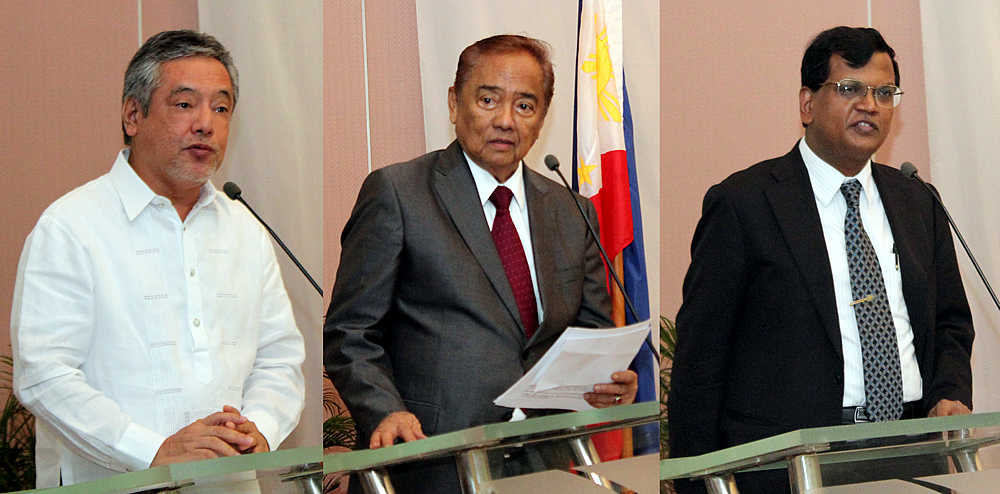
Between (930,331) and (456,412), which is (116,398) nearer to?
(456,412)

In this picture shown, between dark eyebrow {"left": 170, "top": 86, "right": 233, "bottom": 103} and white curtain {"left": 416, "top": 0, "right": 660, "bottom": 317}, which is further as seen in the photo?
white curtain {"left": 416, "top": 0, "right": 660, "bottom": 317}

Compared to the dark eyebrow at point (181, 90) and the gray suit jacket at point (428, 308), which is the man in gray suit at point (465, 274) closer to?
the gray suit jacket at point (428, 308)

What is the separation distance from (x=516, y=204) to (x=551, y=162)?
185mm

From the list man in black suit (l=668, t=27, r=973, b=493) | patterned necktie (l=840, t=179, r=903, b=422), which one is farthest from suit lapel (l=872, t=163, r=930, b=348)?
patterned necktie (l=840, t=179, r=903, b=422)

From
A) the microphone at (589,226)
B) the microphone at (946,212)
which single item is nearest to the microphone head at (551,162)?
the microphone at (589,226)

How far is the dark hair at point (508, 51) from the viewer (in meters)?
2.71

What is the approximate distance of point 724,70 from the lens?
270 cm

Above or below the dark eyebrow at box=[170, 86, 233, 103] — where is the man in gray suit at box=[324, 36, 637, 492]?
below

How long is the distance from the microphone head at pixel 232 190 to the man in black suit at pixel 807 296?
1.23 m

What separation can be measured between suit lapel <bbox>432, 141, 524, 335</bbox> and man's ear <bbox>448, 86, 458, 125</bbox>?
0.08 metres

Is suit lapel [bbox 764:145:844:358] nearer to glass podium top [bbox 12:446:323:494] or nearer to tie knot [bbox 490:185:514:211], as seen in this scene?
tie knot [bbox 490:185:514:211]

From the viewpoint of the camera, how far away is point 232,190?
7.19ft

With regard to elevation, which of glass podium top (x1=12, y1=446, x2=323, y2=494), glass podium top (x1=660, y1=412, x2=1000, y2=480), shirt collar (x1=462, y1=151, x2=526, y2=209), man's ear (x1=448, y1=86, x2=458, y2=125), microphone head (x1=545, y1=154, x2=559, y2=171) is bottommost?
glass podium top (x1=660, y1=412, x2=1000, y2=480)

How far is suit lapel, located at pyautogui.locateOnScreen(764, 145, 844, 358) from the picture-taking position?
2.59 metres
